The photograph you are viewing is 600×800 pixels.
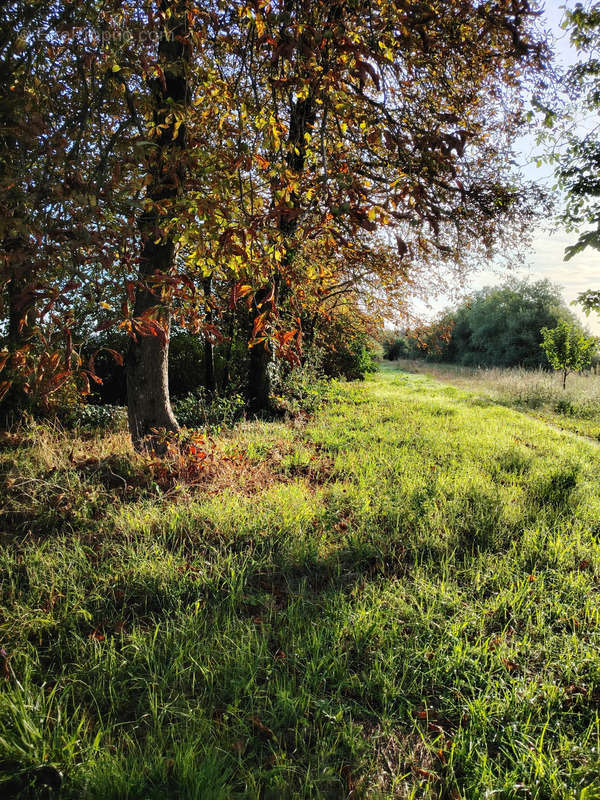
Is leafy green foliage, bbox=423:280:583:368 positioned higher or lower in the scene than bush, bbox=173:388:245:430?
higher

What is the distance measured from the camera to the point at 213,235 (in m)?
2.90

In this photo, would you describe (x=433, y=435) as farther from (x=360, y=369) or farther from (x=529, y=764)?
(x=360, y=369)

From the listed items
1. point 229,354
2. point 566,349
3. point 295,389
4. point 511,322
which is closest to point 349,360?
point 295,389

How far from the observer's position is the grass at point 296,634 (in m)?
1.85

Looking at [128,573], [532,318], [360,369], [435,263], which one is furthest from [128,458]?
[532,318]

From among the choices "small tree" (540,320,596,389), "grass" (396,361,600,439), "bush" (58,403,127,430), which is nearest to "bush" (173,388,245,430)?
"bush" (58,403,127,430)

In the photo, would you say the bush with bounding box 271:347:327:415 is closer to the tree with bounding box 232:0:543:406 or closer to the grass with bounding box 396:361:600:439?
the tree with bounding box 232:0:543:406

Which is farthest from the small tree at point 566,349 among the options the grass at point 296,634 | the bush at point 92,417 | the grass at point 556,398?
the bush at point 92,417

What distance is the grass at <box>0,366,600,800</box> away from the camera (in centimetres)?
185

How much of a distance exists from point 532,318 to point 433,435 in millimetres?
33853

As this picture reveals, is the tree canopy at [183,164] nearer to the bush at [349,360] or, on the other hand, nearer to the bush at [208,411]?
the bush at [208,411]

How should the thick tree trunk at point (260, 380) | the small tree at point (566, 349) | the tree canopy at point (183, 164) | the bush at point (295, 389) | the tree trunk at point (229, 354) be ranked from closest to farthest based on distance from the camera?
1. the tree canopy at point (183, 164)
2. the thick tree trunk at point (260, 380)
3. the bush at point (295, 389)
4. the tree trunk at point (229, 354)
5. the small tree at point (566, 349)

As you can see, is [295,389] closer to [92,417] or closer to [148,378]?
[92,417]

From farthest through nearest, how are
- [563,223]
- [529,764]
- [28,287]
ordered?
[563,223] → [28,287] → [529,764]
